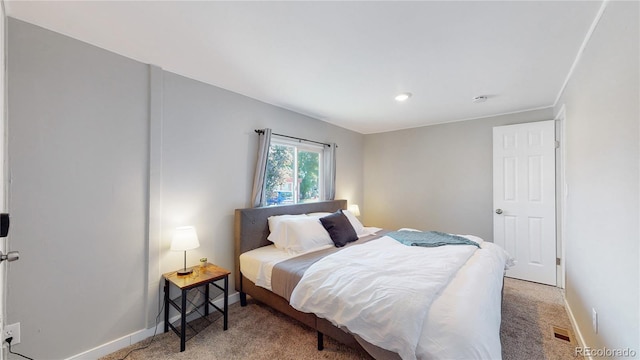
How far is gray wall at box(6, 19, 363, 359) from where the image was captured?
1.61m

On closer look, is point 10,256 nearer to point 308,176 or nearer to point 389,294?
point 389,294

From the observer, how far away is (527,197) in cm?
334

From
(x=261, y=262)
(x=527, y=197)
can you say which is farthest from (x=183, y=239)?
(x=527, y=197)

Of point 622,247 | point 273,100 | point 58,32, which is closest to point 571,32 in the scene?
point 622,247

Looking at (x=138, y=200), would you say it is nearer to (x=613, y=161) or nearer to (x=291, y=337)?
(x=291, y=337)

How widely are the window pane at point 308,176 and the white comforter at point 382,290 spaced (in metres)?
1.63

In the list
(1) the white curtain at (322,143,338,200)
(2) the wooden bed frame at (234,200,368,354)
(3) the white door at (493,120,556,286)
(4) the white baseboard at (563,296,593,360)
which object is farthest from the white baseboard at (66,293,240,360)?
(3) the white door at (493,120,556,286)

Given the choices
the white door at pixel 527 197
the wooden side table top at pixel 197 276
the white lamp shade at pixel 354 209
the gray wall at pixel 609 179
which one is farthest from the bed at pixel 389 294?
the white lamp shade at pixel 354 209

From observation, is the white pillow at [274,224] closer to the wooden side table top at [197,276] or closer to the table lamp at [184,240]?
the wooden side table top at [197,276]

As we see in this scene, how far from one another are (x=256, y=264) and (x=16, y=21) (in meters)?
2.45

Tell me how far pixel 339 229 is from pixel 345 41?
2.00 meters

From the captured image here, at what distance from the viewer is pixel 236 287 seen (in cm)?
271

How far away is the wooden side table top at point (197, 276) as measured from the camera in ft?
6.59

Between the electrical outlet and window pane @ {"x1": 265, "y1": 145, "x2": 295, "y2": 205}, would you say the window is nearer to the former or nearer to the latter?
window pane @ {"x1": 265, "y1": 145, "x2": 295, "y2": 205}
